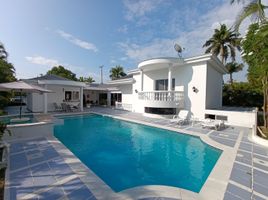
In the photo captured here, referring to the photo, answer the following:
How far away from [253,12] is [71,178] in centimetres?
1270

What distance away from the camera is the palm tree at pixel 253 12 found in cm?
918

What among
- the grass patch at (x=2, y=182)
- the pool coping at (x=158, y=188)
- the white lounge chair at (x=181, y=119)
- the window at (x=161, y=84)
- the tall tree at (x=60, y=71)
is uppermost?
the tall tree at (x=60, y=71)

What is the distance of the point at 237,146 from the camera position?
26.5ft

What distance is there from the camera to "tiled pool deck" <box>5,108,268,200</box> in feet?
13.2

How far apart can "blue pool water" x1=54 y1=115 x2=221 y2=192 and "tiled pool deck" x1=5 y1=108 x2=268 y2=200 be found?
93 cm

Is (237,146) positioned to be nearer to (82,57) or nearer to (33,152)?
(33,152)

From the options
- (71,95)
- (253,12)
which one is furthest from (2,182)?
(71,95)

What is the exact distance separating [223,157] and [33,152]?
814cm

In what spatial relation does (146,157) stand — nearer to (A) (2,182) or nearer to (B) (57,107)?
(A) (2,182)

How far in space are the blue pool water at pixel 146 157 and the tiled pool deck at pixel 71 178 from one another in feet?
3.05

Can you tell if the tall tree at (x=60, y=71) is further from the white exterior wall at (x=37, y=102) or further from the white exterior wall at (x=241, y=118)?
the white exterior wall at (x=241, y=118)

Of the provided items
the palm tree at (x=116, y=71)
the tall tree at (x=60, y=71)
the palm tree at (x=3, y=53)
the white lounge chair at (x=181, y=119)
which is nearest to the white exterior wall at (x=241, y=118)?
the white lounge chair at (x=181, y=119)

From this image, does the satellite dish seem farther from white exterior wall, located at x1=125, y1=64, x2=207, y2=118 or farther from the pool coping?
the pool coping

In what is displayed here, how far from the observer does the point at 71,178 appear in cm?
479
